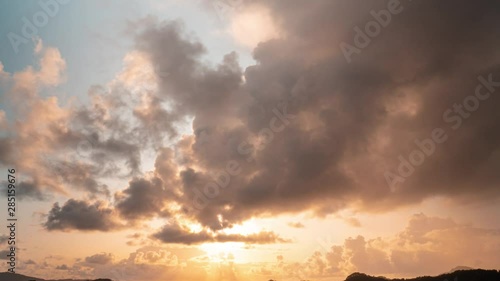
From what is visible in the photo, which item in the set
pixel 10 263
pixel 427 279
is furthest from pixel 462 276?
pixel 10 263

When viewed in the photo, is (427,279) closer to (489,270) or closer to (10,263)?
(489,270)

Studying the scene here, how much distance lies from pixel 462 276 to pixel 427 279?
23613mm

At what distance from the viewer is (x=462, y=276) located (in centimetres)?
17162

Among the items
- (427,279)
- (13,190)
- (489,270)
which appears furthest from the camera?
(427,279)

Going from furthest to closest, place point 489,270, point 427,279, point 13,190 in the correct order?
point 427,279 < point 489,270 < point 13,190

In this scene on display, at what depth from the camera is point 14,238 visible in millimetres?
83625

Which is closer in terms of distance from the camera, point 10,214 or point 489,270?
point 10,214

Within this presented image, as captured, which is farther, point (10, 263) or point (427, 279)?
point (427, 279)

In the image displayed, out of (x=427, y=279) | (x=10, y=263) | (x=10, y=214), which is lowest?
(x=427, y=279)

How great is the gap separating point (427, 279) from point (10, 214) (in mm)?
186995

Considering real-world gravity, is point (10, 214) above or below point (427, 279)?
above

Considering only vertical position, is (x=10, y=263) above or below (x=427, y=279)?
above

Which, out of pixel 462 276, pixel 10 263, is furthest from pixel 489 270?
pixel 10 263

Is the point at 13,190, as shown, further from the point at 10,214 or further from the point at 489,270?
the point at 489,270
